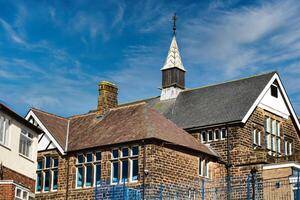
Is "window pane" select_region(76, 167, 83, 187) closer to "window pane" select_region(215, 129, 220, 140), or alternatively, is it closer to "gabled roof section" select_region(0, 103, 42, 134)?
"gabled roof section" select_region(0, 103, 42, 134)

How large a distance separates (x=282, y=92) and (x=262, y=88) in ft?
9.11

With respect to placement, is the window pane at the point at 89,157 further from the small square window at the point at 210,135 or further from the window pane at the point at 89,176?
the small square window at the point at 210,135

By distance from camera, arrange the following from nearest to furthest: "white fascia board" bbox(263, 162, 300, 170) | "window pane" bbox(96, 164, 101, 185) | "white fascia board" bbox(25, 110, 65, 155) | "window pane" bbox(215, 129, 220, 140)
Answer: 1. "white fascia board" bbox(263, 162, 300, 170)
2. "window pane" bbox(96, 164, 101, 185)
3. "white fascia board" bbox(25, 110, 65, 155)
4. "window pane" bbox(215, 129, 220, 140)

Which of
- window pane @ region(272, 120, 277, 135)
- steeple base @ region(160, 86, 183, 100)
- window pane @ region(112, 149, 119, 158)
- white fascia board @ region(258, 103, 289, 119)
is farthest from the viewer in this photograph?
steeple base @ region(160, 86, 183, 100)

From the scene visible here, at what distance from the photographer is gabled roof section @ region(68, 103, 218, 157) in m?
36.6

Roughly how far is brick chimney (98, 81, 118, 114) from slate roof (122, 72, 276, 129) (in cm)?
427

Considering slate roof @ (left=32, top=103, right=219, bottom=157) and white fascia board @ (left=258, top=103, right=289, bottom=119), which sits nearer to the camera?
slate roof @ (left=32, top=103, right=219, bottom=157)

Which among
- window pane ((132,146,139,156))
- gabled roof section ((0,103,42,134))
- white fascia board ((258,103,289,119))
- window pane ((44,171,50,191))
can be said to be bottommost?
window pane ((44,171,50,191))

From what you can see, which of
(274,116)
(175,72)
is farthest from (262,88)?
(175,72)

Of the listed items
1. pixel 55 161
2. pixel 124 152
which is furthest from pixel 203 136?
pixel 55 161

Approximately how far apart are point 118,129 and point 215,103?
7873 mm

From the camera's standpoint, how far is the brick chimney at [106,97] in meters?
42.5

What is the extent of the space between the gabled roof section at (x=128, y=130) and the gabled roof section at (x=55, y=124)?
504 mm

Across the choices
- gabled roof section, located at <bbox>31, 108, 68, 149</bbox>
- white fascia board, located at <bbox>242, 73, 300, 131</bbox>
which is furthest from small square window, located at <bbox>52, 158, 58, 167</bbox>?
white fascia board, located at <bbox>242, 73, 300, 131</bbox>
